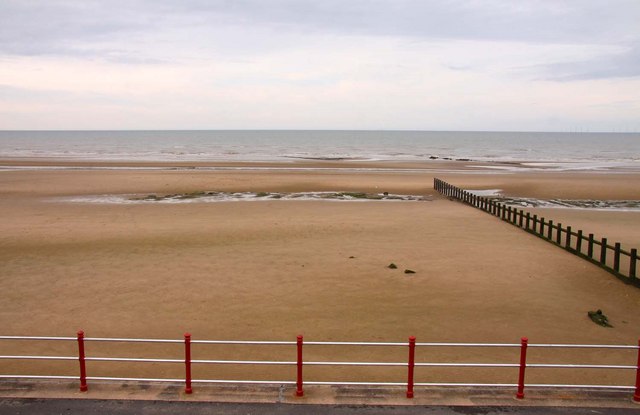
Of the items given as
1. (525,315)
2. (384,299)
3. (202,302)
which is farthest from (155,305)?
(525,315)

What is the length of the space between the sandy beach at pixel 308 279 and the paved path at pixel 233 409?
2936mm

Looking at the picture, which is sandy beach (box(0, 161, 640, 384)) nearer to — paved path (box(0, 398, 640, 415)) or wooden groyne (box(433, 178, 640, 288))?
wooden groyne (box(433, 178, 640, 288))

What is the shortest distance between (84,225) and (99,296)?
13.8 m

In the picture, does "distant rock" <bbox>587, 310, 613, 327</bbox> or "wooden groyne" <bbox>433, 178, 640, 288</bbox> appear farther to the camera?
"wooden groyne" <bbox>433, 178, 640, 288</bbox>

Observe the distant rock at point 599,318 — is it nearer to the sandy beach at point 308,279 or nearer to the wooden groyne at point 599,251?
the sandy beach at point 308,279

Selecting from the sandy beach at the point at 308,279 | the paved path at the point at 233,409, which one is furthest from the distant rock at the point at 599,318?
the paved path at the point at 233,409

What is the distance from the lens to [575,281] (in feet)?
60.5

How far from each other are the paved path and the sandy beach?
294cm

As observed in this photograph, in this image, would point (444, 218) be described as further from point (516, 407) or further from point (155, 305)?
point (516, 407)

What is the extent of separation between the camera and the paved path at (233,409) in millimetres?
8109

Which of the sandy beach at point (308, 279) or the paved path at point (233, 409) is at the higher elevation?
the paved path at point (233, 409)

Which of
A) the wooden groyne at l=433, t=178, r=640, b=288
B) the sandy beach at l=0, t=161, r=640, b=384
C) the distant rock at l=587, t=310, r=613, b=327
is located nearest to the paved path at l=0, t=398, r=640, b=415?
the sandy beach at l=0, t=161, r=640, b=384

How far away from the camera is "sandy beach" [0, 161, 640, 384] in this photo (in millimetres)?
13820

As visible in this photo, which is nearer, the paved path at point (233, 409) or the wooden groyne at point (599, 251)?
the paved path at point (233, 409)
